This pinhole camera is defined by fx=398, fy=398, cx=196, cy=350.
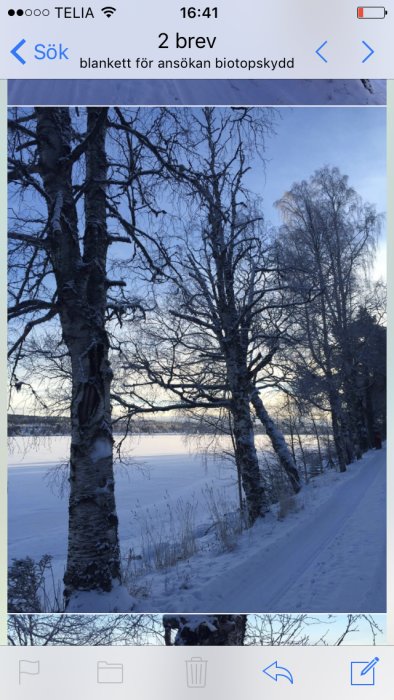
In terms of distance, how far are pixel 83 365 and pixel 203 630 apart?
162cm

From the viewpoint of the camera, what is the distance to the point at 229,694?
5.27ft

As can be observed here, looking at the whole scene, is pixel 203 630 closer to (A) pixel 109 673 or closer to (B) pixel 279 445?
(A) pixel 109 673

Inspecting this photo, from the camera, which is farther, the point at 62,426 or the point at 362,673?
the point at 62,426

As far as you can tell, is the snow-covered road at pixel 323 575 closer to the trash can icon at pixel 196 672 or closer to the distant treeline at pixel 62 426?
the trash can icon at pixel 196 672

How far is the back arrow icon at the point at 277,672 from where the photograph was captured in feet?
5.31

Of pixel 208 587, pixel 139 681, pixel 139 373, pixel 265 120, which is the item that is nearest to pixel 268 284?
pixel 139 373

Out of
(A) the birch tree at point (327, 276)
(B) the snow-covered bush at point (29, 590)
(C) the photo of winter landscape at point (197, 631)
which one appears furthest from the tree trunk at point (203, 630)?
(A) the birch tree at point (327, 276)

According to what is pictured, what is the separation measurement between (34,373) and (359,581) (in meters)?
2.26

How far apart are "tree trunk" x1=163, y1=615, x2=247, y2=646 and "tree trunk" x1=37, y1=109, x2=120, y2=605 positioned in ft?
3.06

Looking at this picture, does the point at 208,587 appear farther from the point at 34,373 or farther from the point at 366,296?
the point at 366,296

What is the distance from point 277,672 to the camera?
1625mm
